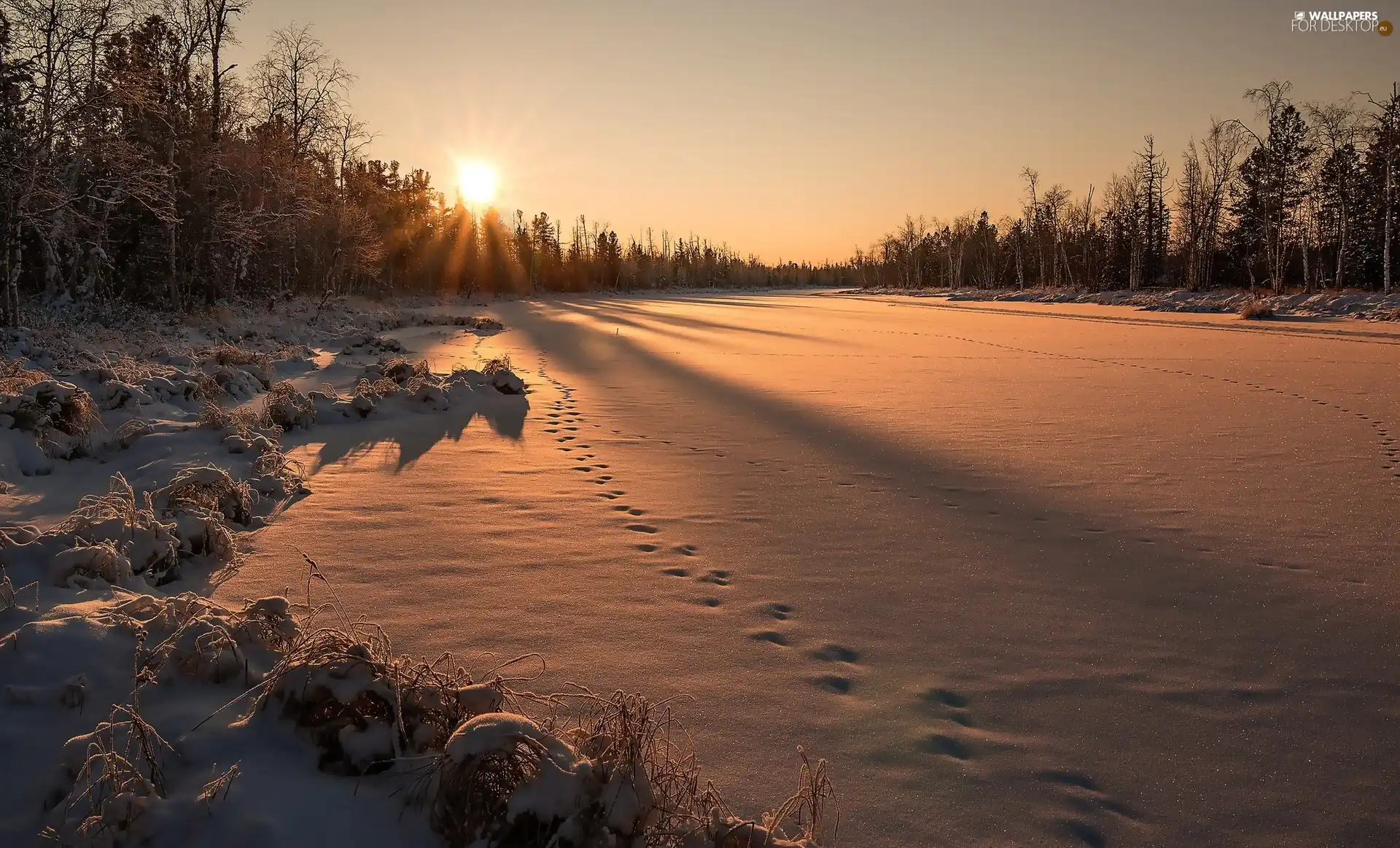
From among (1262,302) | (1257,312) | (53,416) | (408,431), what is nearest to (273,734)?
(53,416)

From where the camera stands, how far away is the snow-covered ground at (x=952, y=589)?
215 cm

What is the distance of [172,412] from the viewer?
23.1ft

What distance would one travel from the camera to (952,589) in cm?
346

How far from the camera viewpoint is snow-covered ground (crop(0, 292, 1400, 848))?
1.98m

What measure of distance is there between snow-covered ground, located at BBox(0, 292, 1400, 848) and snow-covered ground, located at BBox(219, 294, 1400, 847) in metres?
0.02

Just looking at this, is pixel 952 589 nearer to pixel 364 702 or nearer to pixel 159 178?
pixel 364 702

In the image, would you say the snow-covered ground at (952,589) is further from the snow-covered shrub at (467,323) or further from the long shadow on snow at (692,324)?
the snow-covered shrub at (467,323)

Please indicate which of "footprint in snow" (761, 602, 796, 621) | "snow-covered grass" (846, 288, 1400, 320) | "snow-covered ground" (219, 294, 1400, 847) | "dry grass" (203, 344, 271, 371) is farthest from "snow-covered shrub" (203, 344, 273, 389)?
"snow-covered grass" (846, 288, 1400, 320)

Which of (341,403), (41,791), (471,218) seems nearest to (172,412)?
(341,403)

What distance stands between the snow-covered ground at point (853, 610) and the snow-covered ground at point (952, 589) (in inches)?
0.6

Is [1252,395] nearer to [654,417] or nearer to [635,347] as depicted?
[654,417]

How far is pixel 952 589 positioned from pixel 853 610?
0.53m

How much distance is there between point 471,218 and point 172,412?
64.9 meters

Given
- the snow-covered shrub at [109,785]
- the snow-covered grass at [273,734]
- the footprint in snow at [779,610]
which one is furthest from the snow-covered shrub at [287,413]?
the snow-covered shrub at [109,785]
